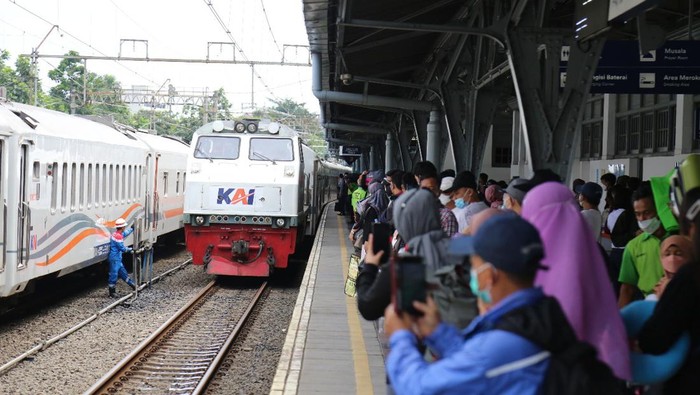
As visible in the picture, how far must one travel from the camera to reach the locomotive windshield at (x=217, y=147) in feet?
55.6

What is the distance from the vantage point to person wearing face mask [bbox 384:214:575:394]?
2555 millimetres

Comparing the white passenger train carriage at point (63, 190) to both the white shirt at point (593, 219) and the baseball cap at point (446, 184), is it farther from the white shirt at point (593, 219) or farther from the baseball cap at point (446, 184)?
the white shirt at point (593, 219)

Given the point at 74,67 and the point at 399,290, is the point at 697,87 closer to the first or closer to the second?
the point at 399,290

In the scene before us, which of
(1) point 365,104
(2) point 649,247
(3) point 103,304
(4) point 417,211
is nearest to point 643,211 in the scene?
(2) point 649,247

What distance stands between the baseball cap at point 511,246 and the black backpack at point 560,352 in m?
0.13

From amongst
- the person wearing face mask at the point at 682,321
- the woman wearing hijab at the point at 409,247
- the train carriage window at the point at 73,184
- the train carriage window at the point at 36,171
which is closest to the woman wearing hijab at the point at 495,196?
the woman wearing hijab at the point at 409,247

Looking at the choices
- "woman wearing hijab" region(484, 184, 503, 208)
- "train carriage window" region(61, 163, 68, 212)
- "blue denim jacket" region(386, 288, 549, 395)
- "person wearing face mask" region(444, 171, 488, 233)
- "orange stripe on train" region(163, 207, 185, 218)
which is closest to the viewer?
"blue denim jacket" region(386, 288, 549, 395)

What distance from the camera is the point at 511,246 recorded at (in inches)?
105

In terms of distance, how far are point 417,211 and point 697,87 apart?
31.2ft

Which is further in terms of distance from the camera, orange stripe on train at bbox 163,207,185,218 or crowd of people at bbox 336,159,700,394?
orange stripe on train at bbox 163,207,185,218

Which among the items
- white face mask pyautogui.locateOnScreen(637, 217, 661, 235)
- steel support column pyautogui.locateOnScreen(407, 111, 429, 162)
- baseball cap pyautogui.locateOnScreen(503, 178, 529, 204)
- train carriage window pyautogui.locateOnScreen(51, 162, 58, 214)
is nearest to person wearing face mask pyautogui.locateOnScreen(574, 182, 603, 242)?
white face mask pyautogui.locateOnScreen(637, 217, 661, 235)

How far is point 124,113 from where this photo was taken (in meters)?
→ 56.8

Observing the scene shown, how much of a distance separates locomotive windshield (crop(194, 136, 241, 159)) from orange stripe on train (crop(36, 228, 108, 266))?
251cm

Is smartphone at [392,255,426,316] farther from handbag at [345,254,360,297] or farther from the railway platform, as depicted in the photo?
the railway platform
